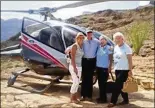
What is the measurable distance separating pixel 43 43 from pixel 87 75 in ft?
5.44

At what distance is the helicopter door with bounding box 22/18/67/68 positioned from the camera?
28.2 feet

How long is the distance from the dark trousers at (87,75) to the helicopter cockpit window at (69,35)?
0.92 metres

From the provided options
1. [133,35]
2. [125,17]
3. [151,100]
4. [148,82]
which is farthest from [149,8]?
[151,100]

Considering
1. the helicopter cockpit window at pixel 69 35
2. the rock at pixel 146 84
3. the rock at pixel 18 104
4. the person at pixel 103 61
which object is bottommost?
the rock at pixel 146 84

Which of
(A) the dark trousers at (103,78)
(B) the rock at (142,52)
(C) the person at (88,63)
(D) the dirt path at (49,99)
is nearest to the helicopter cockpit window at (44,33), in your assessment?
(C) the person at (88,63)

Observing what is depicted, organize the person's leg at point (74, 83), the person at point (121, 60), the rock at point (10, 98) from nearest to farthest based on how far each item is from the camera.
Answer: the person at point (121, 60), the person's leg at point (74, 83), the rock at point (10, 98)

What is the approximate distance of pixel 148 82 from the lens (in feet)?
32.1

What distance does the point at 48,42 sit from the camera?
347 inches

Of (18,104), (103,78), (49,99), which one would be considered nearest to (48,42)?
(49,99)

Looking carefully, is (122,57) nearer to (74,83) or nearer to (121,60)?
(121,60)

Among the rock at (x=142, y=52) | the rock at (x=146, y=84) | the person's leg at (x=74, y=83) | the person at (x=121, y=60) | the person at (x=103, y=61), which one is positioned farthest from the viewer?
the rock at (x=142, y=52)

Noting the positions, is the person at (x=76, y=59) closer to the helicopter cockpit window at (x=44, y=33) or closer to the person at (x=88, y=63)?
the person at (x=88, y=63)

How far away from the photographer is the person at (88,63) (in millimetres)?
7711

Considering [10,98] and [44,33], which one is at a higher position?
[44,33]
